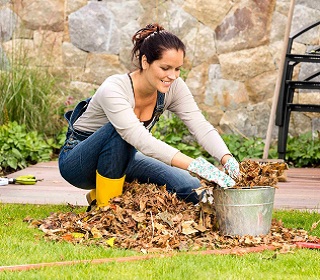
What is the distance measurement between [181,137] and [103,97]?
3.26m

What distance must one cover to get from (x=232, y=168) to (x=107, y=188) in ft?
2.14

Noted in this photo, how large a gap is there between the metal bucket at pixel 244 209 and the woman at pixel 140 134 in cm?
8

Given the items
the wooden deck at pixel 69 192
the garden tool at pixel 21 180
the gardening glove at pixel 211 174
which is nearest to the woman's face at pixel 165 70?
the gardening glove at pixel 211 174

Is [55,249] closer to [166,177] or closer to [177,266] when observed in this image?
[177,266]

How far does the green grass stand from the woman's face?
0.86 m

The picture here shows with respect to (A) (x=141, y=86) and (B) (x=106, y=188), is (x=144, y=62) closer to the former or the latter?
(A) (x=141, y=86)

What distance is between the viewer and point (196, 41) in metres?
7.38

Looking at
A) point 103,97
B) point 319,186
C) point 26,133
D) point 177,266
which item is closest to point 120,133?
point 103,97

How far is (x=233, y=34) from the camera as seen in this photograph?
732 cm

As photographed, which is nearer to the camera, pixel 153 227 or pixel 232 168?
pixel 153 227

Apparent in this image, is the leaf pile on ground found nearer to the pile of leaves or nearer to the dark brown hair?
the pile of leaves

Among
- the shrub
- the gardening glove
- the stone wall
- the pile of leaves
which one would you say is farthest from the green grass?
the stone wall

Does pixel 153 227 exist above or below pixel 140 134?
below

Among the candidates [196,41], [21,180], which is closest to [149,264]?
[21,180]
